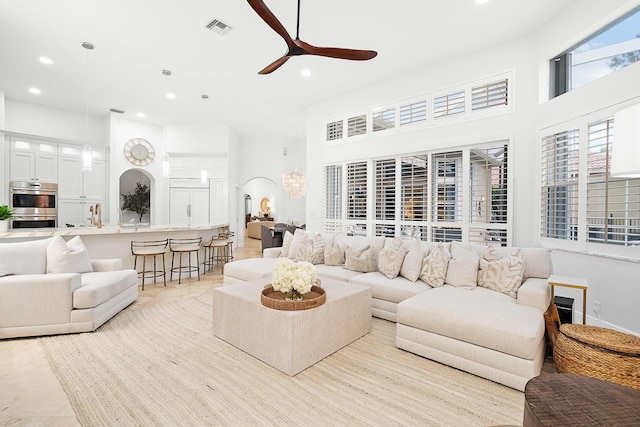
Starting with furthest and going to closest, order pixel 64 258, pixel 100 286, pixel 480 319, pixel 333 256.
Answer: pixel 333 256 < pixel 64 258 < pixel 100 286 < pixel 480 319

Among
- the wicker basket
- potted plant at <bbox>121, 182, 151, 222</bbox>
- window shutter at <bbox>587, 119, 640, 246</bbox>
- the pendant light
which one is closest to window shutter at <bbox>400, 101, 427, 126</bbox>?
window shutter at <bbox>587, 119, 640, 246</bbox>

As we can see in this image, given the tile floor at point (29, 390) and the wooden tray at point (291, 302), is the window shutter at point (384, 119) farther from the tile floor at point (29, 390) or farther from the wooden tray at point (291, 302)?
the tile floor at point (29, 390)

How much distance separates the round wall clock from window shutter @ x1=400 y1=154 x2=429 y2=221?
21.9 ft

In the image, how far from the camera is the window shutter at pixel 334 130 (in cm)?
623

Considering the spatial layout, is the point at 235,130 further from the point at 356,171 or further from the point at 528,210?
the point at 528,210

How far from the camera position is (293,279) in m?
2.42

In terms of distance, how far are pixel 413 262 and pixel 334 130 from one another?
375 centimetres

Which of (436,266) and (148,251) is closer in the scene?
(436,266)

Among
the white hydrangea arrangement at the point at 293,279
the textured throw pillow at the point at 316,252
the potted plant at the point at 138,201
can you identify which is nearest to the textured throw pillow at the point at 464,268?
the white hydrangea arrangement at the point at 293,279

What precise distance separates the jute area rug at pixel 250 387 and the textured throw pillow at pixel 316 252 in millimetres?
1646

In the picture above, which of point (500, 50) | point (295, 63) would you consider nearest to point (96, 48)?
point (295, 63)

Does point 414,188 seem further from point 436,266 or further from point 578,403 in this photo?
point 578,403

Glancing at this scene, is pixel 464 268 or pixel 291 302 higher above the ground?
pixel 464 268

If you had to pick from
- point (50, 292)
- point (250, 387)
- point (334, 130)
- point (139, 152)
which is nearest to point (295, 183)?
point (334, 130)
